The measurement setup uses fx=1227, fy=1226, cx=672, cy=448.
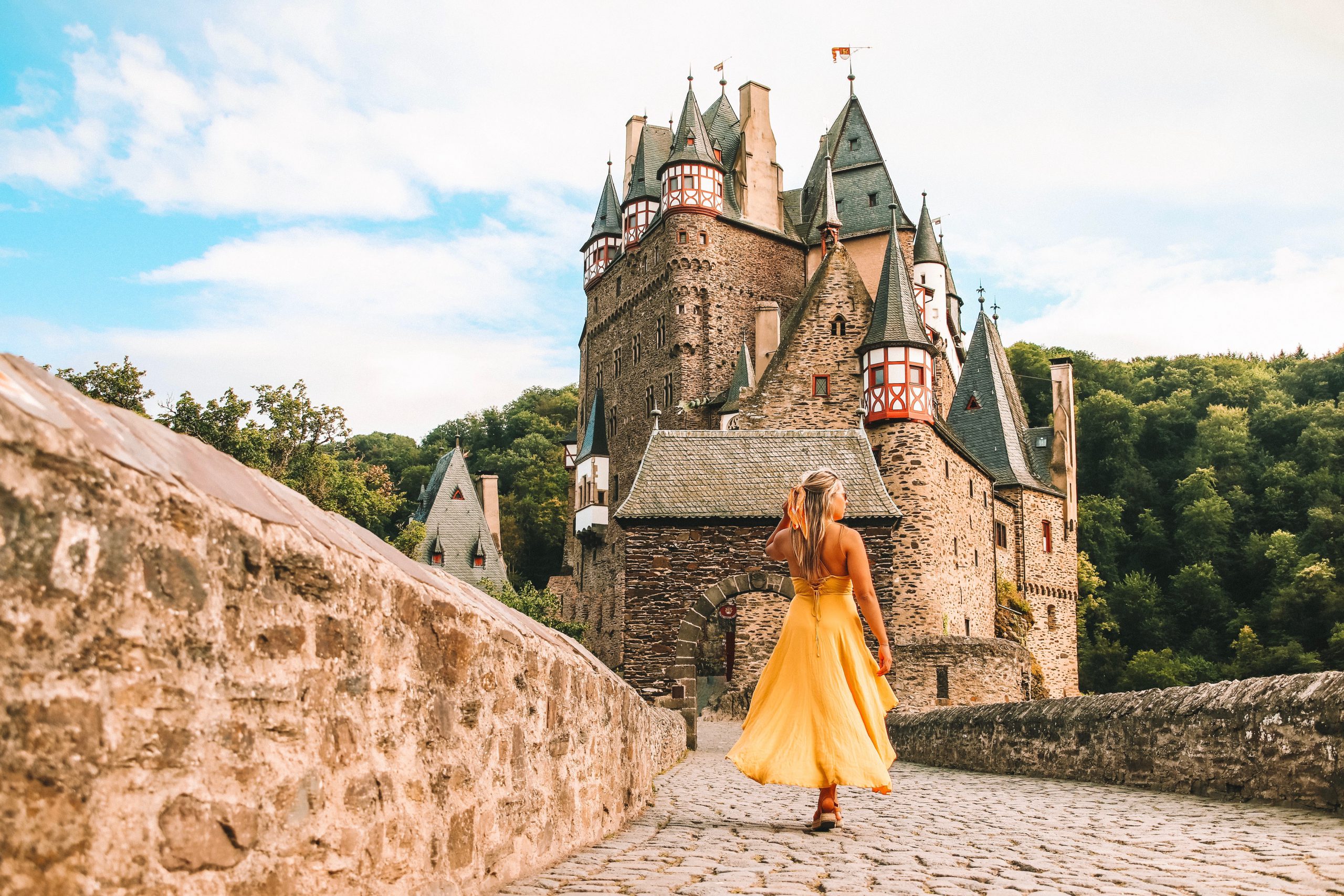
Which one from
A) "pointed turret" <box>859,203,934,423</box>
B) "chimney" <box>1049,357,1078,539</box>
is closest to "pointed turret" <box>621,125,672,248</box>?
"pointed turret" <box>859,203,934,423</box>

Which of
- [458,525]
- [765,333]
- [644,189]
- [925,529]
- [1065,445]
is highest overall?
[644,189]

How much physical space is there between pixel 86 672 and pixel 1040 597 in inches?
2012

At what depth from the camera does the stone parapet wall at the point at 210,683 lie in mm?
1890

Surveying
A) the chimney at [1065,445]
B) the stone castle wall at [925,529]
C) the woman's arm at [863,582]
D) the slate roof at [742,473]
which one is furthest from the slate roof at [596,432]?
the woman's arm at [863,582]

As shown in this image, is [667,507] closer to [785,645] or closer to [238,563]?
[785,645]

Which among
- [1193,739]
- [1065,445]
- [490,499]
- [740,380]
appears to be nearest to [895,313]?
[740,380]

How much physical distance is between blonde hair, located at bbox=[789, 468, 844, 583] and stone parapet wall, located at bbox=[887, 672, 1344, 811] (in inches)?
102

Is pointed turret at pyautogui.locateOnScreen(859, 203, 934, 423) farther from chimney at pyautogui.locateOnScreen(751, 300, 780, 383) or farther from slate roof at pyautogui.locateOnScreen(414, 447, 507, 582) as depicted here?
slate roof at pyautogui.locateOnScreen(414, 447, 507, 582)

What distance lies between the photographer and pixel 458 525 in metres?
60.5

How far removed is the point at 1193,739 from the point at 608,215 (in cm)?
5366

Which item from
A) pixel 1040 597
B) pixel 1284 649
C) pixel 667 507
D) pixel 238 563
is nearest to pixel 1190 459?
pixel 1284 649

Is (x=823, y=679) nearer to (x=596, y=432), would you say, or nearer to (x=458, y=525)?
(x=596, y=432)

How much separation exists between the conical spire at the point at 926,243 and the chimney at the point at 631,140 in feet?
44.5

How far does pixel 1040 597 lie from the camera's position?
50.2 meters
